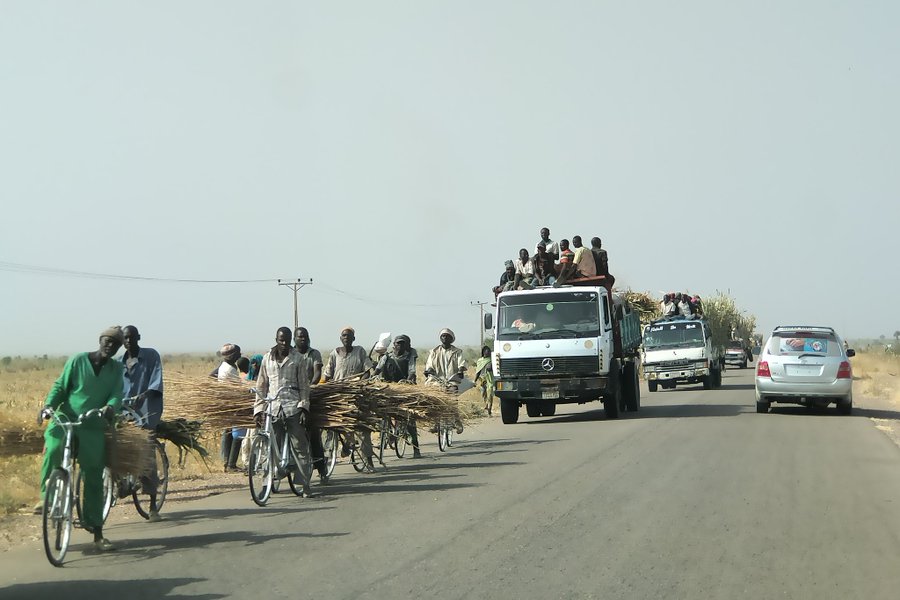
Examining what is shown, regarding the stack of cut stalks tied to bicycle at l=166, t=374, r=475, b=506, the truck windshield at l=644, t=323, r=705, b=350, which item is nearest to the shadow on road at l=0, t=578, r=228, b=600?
the stack of cut stalks tied to bicycle at l=166, t=374, r=475, b=506

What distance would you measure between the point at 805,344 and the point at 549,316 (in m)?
5.43

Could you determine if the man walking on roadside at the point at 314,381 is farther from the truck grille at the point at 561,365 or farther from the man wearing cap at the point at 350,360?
the truck grille at the point at 561,365

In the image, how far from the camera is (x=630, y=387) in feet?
88.0

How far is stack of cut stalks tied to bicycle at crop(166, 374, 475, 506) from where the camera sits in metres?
12.4

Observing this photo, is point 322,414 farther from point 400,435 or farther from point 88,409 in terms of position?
point 88,409

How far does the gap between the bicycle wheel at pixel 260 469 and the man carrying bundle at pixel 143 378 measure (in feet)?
3.22

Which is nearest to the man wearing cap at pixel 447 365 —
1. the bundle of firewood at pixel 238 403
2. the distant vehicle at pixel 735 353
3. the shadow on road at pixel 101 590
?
the bundle of firewood at pixel 238 403

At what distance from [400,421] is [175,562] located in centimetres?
710

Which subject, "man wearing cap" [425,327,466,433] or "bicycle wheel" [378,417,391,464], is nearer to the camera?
"bicycle wheel" [378,417,391,464]

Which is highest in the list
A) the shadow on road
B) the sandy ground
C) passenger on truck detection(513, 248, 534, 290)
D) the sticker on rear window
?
passenger on truck detection(513, 248, 534, 290)

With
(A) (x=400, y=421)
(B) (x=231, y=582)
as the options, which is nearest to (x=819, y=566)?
(B) (x=231, y=582)

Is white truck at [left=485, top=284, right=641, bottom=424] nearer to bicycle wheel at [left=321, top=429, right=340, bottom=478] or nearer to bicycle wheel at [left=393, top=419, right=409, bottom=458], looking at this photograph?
bicycle wheel at [left=393, top=419, right=409, bottom=458]

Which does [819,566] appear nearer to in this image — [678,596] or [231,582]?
[678,596]

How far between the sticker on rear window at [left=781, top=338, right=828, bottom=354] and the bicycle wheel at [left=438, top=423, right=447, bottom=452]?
8922 millimetres
